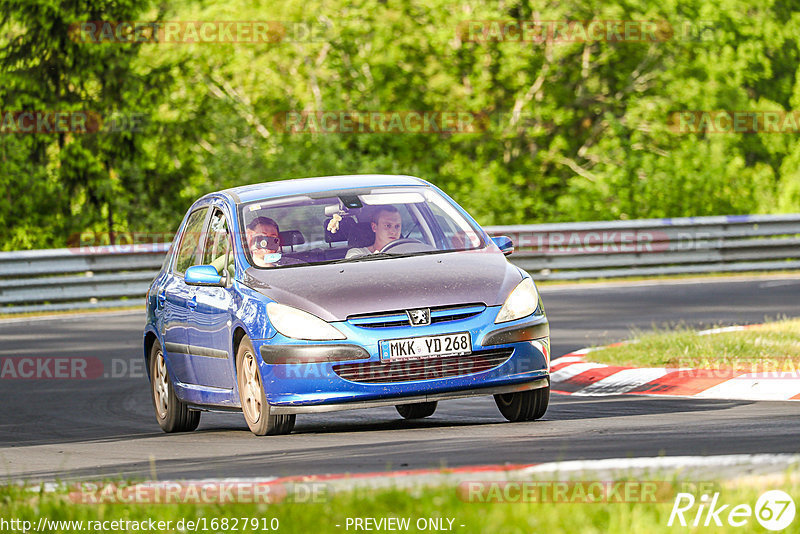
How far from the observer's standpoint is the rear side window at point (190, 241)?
10.7m

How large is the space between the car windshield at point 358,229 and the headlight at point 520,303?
0.76m

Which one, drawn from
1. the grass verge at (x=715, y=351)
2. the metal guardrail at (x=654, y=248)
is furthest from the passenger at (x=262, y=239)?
the metal guardrail at (x=654, y=248)

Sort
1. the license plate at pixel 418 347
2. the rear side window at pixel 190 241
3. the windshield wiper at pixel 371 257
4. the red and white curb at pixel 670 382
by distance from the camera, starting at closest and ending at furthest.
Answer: the license plate at pixel 418 347
the windshield wiper at pixel 371 257
the red and white curb at pixel 670 382
the rear side window at pixel 190 241

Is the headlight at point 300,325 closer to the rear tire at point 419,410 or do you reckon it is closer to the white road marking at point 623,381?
the rear tire at point 419,410

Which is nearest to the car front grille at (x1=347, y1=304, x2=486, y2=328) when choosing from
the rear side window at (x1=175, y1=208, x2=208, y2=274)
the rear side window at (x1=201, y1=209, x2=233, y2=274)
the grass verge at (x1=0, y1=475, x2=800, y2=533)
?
the rear side window at (x1=201, y1=209, x2=233, y2=274)

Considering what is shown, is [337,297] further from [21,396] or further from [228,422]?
[21,396]

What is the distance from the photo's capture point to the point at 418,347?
8398 mm

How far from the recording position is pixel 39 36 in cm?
2922

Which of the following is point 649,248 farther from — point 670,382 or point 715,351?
point 670,382

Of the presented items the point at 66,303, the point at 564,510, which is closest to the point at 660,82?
the point at 66,303

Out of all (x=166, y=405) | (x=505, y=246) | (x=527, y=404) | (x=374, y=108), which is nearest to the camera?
(x=527, y=404)

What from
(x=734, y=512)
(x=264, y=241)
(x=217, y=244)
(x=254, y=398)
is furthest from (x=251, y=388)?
(x=734, y=512)

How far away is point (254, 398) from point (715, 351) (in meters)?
4.29

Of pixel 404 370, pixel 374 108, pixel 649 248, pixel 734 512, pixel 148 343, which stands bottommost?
pixel 649 248
